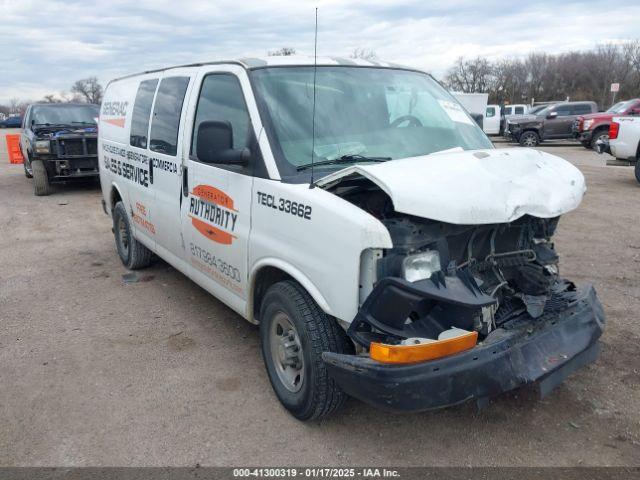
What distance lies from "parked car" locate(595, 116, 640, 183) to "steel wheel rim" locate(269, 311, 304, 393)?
10.8 metres

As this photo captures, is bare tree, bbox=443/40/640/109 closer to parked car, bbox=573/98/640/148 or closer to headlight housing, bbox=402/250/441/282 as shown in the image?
parked car, bbox=573/98/640/148

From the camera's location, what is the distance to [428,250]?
281cm

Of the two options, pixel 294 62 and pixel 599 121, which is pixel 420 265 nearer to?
pixel 294 62

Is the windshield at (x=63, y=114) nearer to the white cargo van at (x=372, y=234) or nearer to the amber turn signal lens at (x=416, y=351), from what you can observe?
the white cargo van at (x=372, y=234)

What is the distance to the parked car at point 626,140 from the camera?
37.8 ft

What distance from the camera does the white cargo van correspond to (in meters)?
2.64

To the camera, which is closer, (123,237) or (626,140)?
(123,237)

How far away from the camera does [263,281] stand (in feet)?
12.1

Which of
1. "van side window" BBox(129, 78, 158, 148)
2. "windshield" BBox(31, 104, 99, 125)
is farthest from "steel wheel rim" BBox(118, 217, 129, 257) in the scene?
"windshield" BBox(31, 104, 99, 125)

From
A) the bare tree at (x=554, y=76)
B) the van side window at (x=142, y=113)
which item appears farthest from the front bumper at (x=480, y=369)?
the bare tree at (x=554, y=76)

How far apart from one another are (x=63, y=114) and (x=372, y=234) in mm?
12826

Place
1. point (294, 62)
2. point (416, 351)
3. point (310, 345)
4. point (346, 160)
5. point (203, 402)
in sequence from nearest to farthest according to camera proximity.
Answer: point (416, 351), point (310, 345), point (346, 160), point (203, 402), point (294, 62)

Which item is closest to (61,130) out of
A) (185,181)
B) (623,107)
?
(185,181)

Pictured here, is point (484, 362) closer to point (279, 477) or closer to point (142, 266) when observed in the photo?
point (279, 477)
